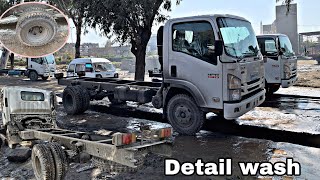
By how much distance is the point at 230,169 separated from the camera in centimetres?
548

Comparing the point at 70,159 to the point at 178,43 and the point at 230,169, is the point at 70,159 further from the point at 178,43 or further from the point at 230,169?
the point at 178,43

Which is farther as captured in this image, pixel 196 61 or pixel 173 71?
pixel 173 71

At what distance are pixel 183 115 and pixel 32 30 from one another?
4247 mm

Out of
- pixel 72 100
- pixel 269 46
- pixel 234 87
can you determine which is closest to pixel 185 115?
pixel 234 87

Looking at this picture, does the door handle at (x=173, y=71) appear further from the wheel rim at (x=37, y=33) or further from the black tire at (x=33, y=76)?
the black tire at (x=33, y=76)

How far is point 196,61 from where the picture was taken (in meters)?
7.45

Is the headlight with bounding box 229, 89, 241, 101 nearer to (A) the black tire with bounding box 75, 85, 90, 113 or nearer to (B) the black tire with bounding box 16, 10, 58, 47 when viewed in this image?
(B) the black tire with bounding box 16, 10, 58, 47

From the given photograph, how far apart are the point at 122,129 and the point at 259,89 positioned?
353cm

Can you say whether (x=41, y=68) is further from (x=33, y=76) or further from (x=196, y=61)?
(x=196, y=61)

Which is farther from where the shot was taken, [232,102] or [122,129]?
Answer: [122,129]

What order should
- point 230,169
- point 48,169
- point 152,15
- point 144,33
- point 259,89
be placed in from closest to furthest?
point 48,169 < point 230,169 < point 259,89 < point 152,15 < point 144,33

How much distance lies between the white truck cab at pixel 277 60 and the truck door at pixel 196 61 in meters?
5.50

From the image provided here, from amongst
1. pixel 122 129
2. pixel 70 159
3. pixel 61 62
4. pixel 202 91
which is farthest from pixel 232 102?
pixel 61 62

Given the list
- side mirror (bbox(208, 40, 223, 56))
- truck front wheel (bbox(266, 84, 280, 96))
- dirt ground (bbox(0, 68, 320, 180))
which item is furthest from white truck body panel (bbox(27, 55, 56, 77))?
side mirror (bbox(208, 40, 223, 56))
